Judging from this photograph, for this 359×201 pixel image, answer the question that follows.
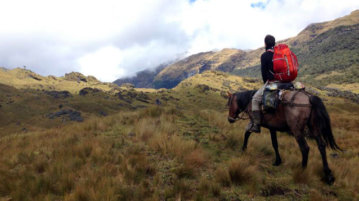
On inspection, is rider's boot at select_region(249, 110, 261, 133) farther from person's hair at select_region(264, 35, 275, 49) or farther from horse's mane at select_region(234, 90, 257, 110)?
person's hair at select_region(264, 35, 275, 49)

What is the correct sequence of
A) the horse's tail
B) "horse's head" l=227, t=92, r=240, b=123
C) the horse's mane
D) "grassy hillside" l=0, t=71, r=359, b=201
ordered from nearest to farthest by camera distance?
1. "grassy hillside" l=0, t=71, r=359, b=201
2. the horse's tail
3. the horse's mane
4. "horse's head" l=227, t=92, r=240, b=123

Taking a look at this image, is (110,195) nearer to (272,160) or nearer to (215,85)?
(272,160)

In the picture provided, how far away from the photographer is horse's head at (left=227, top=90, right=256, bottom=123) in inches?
259

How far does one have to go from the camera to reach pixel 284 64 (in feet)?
17.1

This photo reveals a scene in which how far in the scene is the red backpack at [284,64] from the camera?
17.0 ft

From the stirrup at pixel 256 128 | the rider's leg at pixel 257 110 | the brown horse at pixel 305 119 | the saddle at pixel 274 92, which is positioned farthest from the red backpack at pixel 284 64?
the stirrup at pixel 256 128

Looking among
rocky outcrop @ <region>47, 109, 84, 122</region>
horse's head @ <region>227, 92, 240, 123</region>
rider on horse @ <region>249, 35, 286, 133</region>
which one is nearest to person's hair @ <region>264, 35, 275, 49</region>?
rider on horse @ <region>249, 35, 286, 133</region>

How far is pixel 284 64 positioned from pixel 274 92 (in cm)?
81

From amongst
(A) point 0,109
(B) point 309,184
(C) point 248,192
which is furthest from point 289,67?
(A) point 0,109

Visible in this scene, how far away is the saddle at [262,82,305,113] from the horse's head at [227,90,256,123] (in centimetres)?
99

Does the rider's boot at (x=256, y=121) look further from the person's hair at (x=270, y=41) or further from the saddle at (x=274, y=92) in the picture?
the person's hair at (x=270, y=41)

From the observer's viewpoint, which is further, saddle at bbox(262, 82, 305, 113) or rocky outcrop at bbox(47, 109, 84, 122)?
rocky outcrop at bbox(47, 109, 84, 122)

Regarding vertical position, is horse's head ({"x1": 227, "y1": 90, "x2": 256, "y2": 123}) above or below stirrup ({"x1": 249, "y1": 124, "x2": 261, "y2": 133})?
above

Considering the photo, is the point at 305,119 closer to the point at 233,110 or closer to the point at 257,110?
the point at 257,110
